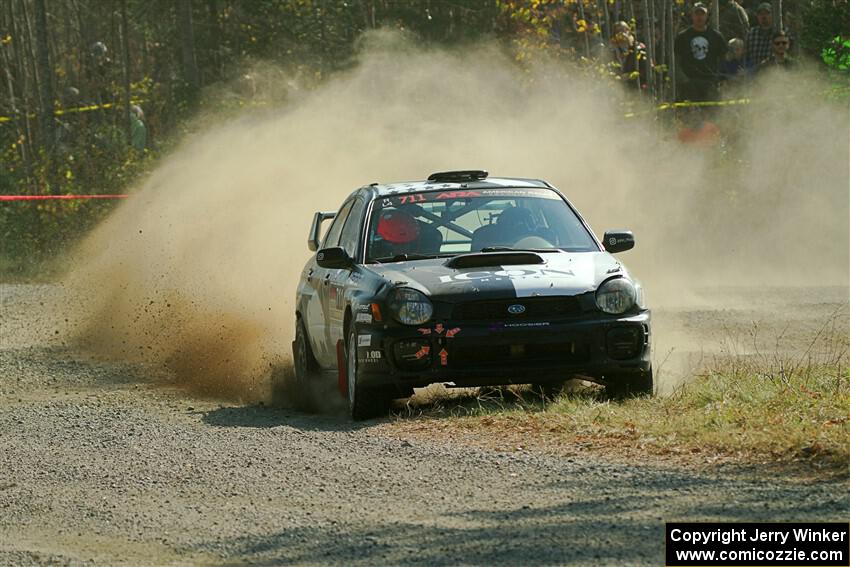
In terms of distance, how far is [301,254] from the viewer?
60.1 ft

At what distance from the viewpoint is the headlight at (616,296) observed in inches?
406

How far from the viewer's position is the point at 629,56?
2711 cm

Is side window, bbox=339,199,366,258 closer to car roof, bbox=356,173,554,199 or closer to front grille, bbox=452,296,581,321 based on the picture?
car roof, bbox=356,173,554,199

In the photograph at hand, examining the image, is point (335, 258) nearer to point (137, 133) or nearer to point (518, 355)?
point (518, 355)

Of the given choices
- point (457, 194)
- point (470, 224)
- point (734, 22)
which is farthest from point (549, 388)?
point (734, 22)

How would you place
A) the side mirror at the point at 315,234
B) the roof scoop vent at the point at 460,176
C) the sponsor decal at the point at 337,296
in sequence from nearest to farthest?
the sponsor decal at the point at 337,296, the roof scoop vent at the point at 460,176, the side mirror at the point at 315,234

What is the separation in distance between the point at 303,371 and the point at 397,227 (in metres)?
1.61

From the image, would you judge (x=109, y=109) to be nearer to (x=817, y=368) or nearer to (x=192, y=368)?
(x=192, y=368)

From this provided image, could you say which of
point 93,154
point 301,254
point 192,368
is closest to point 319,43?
point 93,154

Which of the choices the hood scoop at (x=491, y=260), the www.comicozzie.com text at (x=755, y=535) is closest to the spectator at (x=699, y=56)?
the hood scoop at (x=491, y=260)

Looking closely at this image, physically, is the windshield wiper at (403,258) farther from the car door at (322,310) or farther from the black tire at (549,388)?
the black tire at (549,388)

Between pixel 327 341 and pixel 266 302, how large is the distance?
5.02m

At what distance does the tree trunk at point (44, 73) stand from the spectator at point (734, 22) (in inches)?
481

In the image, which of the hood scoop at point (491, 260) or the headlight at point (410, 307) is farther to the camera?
the hood scoop at point (491, 260)
